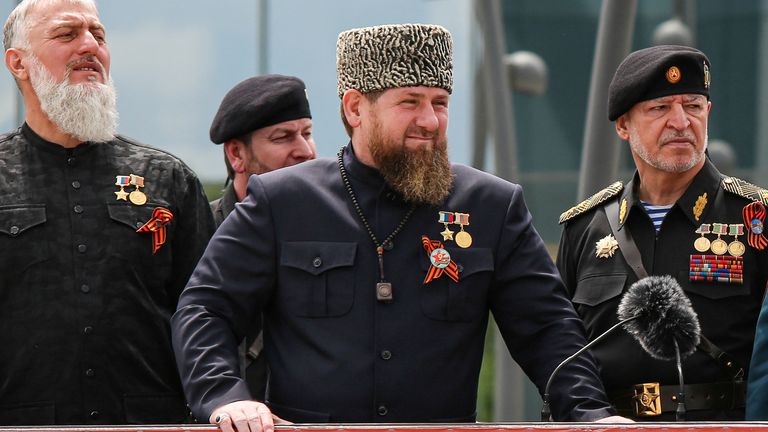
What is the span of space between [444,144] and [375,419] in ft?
2.93

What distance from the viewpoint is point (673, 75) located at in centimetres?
572

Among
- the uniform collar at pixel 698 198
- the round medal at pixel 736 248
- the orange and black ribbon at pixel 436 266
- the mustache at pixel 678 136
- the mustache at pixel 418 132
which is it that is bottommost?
the orange and black ribbon at pixel 436 266

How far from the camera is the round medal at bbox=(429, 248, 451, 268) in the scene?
500 centimetres

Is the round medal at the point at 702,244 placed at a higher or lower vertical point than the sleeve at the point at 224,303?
higher

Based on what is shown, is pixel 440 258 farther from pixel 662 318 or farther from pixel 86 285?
pixel 86 285

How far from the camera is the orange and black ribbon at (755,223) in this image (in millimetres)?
5527

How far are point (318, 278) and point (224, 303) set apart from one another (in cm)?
30

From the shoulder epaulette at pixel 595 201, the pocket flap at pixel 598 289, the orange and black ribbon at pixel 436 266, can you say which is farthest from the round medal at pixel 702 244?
the orange and black ribbon at pixel 436 266

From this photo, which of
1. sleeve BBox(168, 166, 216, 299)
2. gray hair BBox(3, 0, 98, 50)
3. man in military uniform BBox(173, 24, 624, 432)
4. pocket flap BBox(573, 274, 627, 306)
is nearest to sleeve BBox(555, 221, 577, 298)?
pocket flap BBox(573, 274, 627, 306)

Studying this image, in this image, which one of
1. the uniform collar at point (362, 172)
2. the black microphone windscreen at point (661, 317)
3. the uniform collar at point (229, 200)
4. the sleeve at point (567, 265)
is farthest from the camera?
the uniform collar at point (229, 200)

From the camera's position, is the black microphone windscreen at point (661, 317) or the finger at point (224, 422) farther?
the black microphone windscreen at point (661, 317)

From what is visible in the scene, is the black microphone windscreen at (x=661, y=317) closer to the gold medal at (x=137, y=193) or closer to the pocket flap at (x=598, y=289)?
the pocket flap at (x=598, y=289)

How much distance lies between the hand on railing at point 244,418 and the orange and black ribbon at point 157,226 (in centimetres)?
127

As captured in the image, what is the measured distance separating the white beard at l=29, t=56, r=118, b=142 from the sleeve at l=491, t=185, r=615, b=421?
157cm
